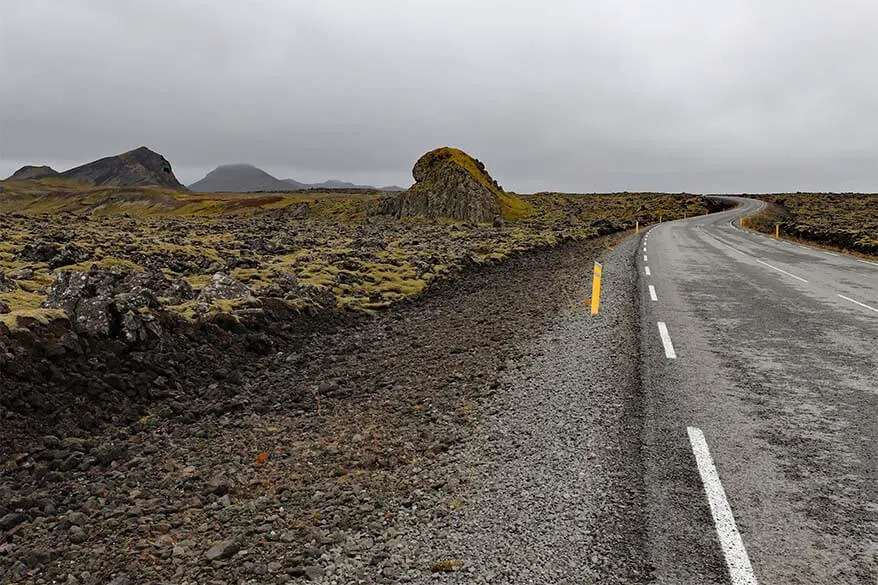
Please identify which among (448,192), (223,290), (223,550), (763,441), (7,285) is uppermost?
(448,192)

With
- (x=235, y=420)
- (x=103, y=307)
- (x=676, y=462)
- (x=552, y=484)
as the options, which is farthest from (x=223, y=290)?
(x=676, y=462)

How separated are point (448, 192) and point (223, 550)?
64026mm

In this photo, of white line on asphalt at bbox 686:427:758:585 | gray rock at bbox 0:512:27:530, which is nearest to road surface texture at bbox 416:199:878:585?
white line on asphalt at bbox 686:427:758:585

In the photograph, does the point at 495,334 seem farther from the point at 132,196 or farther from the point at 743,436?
the point at 132,196

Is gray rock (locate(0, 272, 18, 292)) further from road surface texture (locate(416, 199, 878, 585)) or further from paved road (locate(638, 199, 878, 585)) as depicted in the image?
paved road (locate(638, 199, 878, 585))

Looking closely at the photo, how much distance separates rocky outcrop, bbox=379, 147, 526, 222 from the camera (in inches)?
2552

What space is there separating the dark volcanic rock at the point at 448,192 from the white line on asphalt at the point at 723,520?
5806 cm

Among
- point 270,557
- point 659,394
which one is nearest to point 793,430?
point 659,394

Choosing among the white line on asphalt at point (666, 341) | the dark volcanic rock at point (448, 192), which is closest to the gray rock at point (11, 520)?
the white line on asphalt at point (666, 341)

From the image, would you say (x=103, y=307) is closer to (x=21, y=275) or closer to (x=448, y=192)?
(x=21, y=275)

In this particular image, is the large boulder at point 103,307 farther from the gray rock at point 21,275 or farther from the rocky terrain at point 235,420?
the gray rock at point 21,275

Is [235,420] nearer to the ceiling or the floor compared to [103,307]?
nearer to the floor

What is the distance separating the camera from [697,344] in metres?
10.5

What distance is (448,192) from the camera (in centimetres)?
6669
